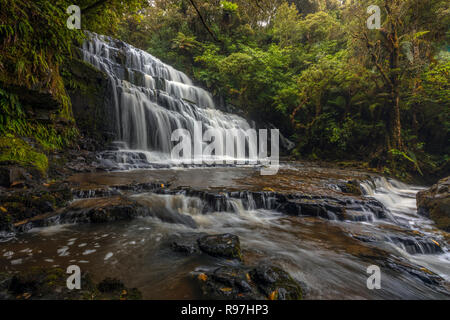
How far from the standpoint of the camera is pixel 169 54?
1748 centimetres

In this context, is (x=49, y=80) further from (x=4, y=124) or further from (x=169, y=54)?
(x=169, y=54)

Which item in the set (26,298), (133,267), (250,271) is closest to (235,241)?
(250,271)

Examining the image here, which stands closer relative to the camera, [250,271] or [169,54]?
[250,271]

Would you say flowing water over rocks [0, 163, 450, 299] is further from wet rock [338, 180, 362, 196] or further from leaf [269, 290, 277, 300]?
wet rock [338, 180, 362, 196]

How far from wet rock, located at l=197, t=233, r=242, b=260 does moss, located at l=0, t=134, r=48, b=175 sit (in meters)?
4.33

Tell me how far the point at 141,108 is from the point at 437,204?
414 inches

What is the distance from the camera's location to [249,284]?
175 cm

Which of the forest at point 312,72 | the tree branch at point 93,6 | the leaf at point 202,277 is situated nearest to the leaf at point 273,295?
the leaf at point 202,277

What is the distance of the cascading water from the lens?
29.1 feet

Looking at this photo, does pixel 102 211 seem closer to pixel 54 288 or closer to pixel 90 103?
pixel 54 288

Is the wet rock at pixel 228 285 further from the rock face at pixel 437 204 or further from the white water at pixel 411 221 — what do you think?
the rock face at pixel 437 204

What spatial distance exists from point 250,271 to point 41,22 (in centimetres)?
527

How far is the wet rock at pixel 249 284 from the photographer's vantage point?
166 centimetres

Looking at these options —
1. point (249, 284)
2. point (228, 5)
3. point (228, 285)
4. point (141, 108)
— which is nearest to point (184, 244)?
point (228, 285)
